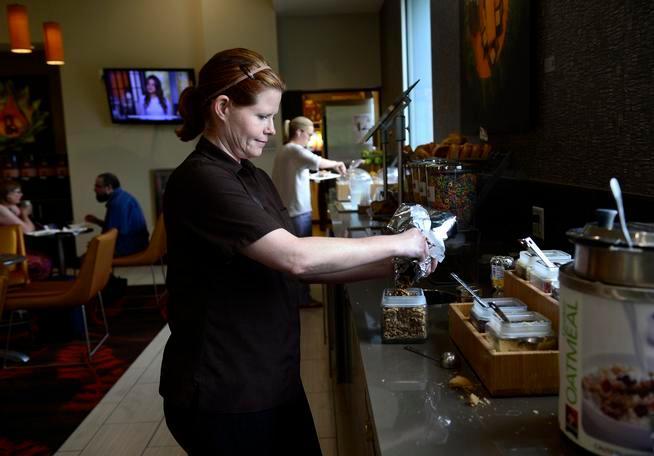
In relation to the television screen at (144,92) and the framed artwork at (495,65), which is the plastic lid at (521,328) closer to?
the framed artwork at (495,65)

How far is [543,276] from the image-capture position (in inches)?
46.8

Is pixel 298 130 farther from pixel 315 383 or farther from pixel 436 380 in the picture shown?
pixel 436 380

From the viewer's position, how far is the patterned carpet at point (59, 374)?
3131 mm

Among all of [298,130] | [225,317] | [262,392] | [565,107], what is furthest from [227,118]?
[298,130]

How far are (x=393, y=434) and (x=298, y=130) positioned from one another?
14.7 feet

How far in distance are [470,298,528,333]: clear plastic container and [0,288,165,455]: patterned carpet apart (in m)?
2.48

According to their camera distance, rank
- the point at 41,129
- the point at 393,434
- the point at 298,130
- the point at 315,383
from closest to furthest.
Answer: the point at 393,434 < the point at 315,383 < the point at 298,130 < the point at 41,129

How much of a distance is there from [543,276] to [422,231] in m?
0.27

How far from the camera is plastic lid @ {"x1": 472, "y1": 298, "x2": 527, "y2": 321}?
1175 mm

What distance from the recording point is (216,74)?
1.34m

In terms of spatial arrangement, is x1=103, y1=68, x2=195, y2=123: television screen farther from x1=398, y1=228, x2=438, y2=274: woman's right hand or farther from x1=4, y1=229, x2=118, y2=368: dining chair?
x1=398, y1=228, x2=438, y2=274: woman's right hand

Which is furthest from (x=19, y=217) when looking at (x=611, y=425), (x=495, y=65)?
(x=611, y=425)

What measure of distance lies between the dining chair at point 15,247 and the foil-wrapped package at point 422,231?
4.10 meters

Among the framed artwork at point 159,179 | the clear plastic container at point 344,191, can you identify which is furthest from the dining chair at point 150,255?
the framed artwork at point 159,179
